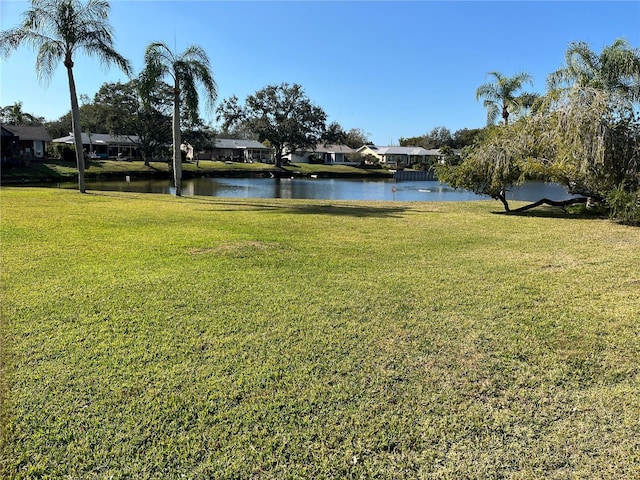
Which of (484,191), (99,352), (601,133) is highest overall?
(601,133)

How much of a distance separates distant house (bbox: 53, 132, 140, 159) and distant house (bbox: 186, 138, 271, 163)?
38.3 feet

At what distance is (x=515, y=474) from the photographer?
239 centimetres

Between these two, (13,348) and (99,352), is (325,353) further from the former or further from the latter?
(13,348)

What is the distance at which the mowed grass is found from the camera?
8.14ft

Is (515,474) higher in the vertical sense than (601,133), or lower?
lower

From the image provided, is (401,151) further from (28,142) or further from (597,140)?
(597,140)

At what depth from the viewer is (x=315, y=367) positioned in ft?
11.1

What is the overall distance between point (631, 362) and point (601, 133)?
32.1 feet

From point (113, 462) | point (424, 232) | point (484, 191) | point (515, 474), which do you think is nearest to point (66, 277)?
point (113, 462)

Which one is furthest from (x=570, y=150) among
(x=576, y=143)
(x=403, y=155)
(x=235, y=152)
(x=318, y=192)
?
(x=403, y=155)

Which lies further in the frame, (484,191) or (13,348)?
(484,191)

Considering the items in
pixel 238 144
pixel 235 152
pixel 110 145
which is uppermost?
pixel 238 144

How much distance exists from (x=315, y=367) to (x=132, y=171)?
46.4 metres

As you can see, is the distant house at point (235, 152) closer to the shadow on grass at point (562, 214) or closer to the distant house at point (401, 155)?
the distant house at point (401, 155)
